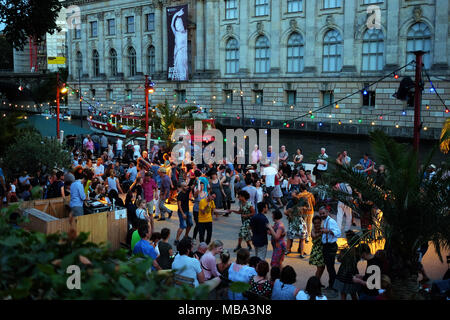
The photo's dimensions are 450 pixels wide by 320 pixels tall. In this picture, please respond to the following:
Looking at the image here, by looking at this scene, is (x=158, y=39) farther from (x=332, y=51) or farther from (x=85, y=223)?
(x=85, y=223)

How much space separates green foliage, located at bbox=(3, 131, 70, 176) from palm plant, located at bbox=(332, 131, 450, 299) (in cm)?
1106

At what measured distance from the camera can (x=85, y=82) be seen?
60.4m

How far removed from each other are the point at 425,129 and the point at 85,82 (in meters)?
43.7

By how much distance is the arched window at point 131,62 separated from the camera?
53844mm

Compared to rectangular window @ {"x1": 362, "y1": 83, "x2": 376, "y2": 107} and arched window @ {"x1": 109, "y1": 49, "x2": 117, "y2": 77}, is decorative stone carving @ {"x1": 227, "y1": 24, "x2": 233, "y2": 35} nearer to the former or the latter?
rectangular window @ {"x1": 362, "y1": 83, "x2": 376, "y2": 107}

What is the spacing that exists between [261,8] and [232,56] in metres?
5.40

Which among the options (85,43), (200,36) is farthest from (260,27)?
(85,43)

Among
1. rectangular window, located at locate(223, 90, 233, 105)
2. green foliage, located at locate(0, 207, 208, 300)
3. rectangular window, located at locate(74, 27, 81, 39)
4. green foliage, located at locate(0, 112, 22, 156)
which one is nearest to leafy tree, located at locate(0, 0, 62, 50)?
green foliage, located at locate(0, 112, 22, 156)

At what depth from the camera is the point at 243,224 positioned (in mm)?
10578

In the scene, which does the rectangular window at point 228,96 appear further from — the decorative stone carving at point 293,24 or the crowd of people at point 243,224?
the crowd of people at point 243,224

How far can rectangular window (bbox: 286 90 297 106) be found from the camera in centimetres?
4082
